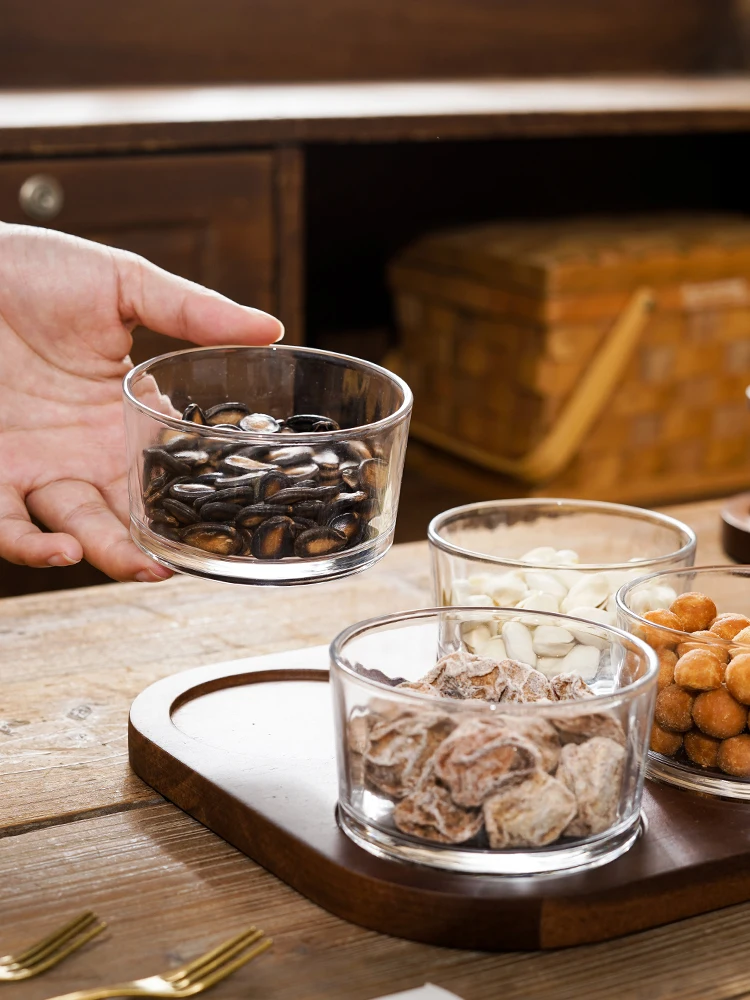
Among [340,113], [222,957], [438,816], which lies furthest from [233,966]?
[340,113]

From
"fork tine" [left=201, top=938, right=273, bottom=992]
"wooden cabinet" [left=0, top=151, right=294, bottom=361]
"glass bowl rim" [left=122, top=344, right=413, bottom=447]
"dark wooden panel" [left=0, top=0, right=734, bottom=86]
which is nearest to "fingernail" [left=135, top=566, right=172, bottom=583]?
"glass bowl rim" [left=122, top=344, right=413, bottom=447]

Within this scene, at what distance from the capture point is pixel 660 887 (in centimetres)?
63

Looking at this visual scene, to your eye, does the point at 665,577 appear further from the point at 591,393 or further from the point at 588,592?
the point at 591,393

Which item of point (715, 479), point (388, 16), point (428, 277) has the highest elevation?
point (388, 16)

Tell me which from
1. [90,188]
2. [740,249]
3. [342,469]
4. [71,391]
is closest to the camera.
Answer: [342,469]

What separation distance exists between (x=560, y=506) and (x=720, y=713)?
1.01ft

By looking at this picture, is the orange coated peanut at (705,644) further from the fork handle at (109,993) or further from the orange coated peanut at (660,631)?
the fork handle at (109,993)

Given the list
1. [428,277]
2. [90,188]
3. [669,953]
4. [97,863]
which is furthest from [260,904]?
[428,277]

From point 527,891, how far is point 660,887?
69 millimetres

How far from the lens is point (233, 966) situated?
1.94 ft

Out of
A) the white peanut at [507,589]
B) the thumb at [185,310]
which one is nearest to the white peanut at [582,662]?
the white peanut at [507,589]

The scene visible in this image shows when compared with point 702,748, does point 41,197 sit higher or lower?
higher

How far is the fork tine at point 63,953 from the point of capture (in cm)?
58

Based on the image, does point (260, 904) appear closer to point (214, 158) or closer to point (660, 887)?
point (660, 887)
